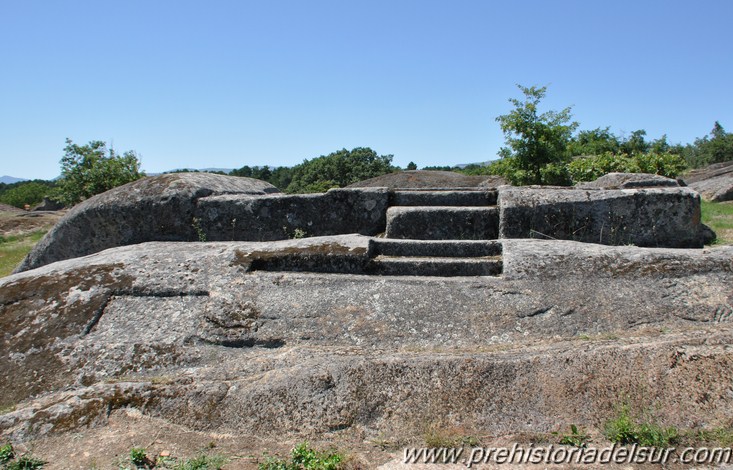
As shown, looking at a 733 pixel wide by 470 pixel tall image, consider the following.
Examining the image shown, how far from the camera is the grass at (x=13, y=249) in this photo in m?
15.7

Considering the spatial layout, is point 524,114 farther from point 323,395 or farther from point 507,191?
point 323,395

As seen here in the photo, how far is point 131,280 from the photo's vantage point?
20.0 ft

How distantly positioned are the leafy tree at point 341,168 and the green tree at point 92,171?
60.4 ft

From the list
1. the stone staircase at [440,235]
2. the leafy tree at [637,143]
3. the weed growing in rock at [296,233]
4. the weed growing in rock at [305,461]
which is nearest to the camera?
the weed growing in rock at [305,461]

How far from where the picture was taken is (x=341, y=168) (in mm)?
40406

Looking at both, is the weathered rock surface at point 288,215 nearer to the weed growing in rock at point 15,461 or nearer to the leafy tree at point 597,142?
the weed growing in rock at point 15,461

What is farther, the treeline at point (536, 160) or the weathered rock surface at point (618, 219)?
the treeline at point (536, 160)

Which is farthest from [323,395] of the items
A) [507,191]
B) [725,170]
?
[725,170]

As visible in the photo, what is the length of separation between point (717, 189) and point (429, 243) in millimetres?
20610

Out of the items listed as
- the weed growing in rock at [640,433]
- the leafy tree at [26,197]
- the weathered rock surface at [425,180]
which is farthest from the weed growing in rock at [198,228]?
the leafy tree at [26,197]

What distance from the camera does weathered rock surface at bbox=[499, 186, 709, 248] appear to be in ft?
23.2

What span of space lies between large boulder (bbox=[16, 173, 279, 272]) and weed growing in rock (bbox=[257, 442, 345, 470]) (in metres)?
4.57

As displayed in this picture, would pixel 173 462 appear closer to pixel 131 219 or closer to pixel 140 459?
pixel 140 459

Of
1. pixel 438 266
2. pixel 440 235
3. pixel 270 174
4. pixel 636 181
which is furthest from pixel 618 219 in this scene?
pixel 270 174
